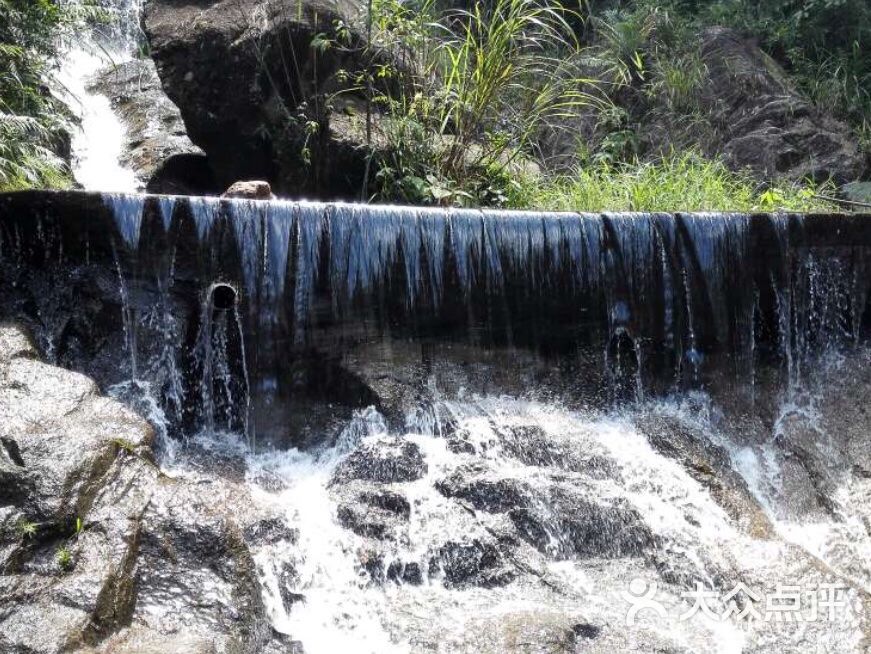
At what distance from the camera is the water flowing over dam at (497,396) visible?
4316 millimetres

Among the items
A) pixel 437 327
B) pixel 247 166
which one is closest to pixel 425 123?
pixel 247 166

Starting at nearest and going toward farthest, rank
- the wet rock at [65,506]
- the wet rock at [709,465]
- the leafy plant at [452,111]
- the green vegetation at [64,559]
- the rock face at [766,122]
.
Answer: the wet rock at [65,506] → the green vegetation at [64,559] → the wet rock at [709,465] → the leafy plant at [452,111] → the rock face at [766,122]

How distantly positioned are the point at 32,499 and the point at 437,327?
113 inches

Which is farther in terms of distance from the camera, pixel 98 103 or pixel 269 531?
pixel 98 103

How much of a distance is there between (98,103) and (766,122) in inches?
285

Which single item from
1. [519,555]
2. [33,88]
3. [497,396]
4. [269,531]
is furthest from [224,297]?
[33,88]

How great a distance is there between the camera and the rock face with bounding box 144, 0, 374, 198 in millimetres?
8070

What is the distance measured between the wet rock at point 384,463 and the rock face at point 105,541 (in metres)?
0.77

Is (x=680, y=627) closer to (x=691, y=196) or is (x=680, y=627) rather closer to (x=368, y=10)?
(x=691, y=196)

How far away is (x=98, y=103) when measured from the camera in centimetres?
943

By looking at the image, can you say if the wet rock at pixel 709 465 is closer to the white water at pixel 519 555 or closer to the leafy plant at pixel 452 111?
the white water at pixel 519 555

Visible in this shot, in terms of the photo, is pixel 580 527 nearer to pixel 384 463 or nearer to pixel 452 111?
pixel 384 463

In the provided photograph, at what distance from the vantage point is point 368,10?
26.4ft

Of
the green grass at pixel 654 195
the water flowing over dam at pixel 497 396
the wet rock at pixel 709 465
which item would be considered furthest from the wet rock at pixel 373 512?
the green grass at pixel 654 195
